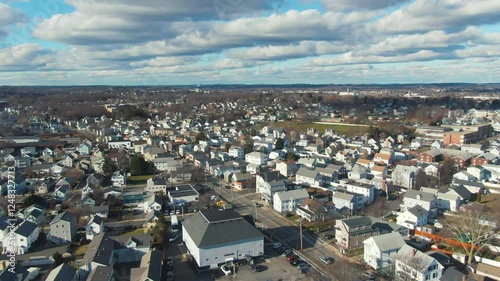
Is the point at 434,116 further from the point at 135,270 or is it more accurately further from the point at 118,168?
the point at 135,270

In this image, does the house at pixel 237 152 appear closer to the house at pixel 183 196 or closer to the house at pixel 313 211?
the house at pixel 183 196

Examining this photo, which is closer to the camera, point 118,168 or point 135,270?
point 135,270

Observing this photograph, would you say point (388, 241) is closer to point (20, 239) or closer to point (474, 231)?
point (474, 231)

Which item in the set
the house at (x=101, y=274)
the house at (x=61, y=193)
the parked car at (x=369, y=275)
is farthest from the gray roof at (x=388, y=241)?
the house at (x=61, y=193)

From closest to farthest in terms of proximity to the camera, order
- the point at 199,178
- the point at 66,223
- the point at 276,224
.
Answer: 1. the point at 66,223
2. the point at 276,224
3. the point at 199,178

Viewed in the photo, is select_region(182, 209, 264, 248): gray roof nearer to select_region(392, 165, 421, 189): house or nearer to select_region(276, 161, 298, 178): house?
select_region(276, 161, 298, 178): house

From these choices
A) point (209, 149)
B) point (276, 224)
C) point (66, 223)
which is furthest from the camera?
point (209, 149)

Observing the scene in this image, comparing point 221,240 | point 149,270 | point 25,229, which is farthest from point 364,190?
point 25,229

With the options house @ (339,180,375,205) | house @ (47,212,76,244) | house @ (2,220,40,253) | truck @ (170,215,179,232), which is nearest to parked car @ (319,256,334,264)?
truck @ (170,215,179,232)

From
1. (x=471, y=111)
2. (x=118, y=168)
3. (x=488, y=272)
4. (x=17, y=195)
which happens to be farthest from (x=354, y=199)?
(x=471, y=111)
